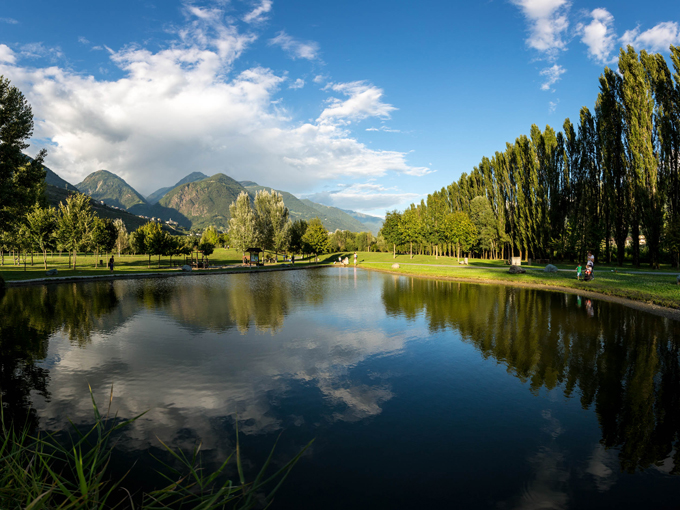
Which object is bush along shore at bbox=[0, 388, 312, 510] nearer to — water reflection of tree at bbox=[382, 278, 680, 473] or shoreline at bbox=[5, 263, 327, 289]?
water reflection of tree at bbox=[382, 278, 680, 473]

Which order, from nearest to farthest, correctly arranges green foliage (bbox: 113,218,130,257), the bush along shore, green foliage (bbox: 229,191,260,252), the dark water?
1. the bush along shore
2. the dark water
3. green foliage (bbox: 229,191,260,252)
4. green foliage (bbox: 113,218,130,257)

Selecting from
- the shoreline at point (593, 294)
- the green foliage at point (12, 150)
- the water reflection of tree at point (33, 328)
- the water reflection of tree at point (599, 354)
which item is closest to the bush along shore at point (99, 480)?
the water reflection of tree at point (33, 328)

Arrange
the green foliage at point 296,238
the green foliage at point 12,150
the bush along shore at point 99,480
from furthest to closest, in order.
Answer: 1. the green foliage at point 296,238
2. the green foliage at point 12,150
3. the bush along shore at point 99,480

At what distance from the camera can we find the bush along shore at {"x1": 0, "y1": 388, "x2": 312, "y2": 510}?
8.34 ft

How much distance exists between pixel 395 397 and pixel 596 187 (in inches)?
2189

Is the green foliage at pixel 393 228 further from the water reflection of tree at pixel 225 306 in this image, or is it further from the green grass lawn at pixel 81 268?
the water reflection of tree at pixel 225 306

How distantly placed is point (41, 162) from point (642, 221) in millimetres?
62670

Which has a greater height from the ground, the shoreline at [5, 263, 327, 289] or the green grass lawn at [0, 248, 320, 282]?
the green grass lawn at [0, 248, 320, 282]

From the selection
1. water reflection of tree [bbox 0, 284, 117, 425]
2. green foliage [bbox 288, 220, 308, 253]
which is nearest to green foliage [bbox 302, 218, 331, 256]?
green foliage [bbox 288, 220, 308, 253]

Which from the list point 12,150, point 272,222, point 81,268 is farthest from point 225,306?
point 272,222

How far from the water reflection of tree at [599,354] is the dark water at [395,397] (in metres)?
0.05

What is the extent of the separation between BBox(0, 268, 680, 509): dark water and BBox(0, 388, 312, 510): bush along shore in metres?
0.33

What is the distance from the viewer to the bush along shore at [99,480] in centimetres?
254

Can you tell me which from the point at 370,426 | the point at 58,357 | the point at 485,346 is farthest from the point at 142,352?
the point at 485,346
